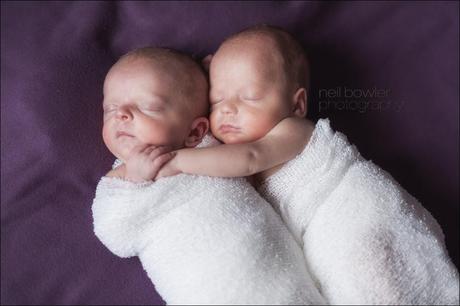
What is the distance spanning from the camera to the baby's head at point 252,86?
131 centimetres

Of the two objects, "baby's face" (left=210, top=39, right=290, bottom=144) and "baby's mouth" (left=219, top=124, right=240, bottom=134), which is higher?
"baby's face" (left=210, top=39, right=290, bottom=144)

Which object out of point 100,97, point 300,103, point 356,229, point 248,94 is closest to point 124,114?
point 100,97

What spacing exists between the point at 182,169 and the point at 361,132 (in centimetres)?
56

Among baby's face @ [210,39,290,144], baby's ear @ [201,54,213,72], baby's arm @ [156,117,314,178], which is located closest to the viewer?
baby's arm @ [156,117,314,178]

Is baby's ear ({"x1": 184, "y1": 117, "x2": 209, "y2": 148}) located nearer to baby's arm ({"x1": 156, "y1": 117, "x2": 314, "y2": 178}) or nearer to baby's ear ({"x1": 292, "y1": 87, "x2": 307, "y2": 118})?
baby's arm ({"x1": 156, "y1": 117, "x2": 314, "y2": 178})

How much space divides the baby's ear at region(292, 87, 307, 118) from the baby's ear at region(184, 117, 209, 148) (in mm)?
224

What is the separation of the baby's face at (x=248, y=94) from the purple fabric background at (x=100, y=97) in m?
0.19

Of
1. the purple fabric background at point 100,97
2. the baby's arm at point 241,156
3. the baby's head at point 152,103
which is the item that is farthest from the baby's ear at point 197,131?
the purple fabric background at point 100,97

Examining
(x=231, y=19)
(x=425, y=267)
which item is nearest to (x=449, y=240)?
(x=425, y=267)

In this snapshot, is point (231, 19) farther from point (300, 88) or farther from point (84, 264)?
point (84, 264)

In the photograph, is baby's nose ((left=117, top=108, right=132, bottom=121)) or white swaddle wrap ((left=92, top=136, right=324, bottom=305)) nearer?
white swaddle wrap ((left=92, top=136, right=324, bottom=305))

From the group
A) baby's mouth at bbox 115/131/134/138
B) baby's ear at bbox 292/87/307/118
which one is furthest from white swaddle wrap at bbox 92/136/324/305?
baby's ear at bbox 292/87/307/118

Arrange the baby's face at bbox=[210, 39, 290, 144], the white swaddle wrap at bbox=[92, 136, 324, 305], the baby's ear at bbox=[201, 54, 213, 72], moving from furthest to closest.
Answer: the baby's ear at bbox=[201, 54, 213, 72] → the baby's face at bbox=[210, 39, 290, 144] → the white swaddle wrap at bbox=[92, 136, 324, 305]

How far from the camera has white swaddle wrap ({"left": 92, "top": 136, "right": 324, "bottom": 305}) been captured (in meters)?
1.10
